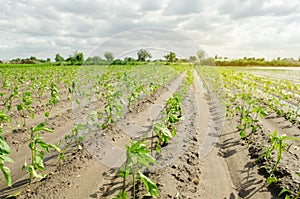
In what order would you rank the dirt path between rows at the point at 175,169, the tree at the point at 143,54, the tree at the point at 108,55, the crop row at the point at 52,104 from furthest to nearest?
the tree at the point at 143,54 < the tree at the point at 108,55 < the dirt path between rows at the point at 175,169 < the crop row at the point at 52,104

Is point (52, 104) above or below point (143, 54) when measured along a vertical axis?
below

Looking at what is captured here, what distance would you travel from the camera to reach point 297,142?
445 centimetres

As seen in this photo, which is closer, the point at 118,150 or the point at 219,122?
the point at 118,150

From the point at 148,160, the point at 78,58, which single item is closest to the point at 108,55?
the point at 148,160

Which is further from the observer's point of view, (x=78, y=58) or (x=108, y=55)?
(x=78, y=58)

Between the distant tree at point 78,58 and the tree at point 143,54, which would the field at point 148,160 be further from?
the distant tree at point 78,58

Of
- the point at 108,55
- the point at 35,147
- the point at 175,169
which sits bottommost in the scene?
the point at 175,169

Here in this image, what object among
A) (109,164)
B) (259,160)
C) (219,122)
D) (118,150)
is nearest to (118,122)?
(118,150)

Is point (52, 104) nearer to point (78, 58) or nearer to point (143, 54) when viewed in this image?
point (143, 54)

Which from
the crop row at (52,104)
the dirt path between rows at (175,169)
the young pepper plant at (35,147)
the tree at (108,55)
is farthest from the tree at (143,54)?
the young pepper plant at (35,147)

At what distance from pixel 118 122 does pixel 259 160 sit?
2.87 metres

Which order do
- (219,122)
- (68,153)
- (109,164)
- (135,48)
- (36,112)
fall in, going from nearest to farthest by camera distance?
(109,164) → (68,153) → (135,48) → (219,122) → (36,112)

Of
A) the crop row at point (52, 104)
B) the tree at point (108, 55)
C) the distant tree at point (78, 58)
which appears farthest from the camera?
the distant tree at point (78, 58)

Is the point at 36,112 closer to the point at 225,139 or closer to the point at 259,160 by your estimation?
the point at 225,139
